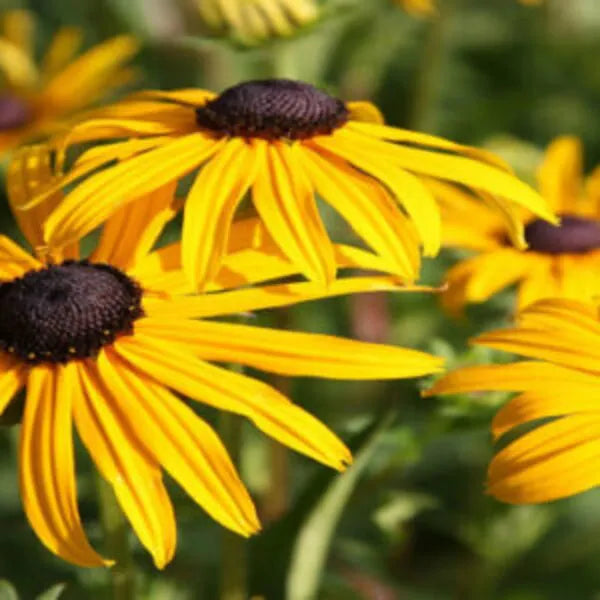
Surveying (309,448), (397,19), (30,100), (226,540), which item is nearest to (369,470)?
(226,540)

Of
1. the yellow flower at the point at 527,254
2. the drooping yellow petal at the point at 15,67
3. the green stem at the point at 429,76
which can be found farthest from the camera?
the drooping yellow petal at the point at 15,67

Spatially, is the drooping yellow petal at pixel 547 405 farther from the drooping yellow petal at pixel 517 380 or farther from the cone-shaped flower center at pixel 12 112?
the cone-shaped flower center at pixel 12 112

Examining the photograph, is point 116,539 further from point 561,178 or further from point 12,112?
point 12,112

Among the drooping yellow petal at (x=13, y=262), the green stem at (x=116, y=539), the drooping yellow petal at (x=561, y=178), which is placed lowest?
the green stem at (x=116, y=539)

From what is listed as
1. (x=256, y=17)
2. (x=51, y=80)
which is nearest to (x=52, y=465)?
(x=256, y=17)

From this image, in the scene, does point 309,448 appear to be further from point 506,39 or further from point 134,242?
point 506,39

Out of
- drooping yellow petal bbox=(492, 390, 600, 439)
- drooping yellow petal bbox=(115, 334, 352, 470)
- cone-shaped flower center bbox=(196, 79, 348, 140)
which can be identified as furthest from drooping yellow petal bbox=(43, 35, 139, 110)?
drooping yellow petal bbox=(492, 390, 600, 439)

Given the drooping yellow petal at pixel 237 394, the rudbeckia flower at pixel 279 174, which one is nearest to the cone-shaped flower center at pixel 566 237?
the rudbeckia flower at pixel 279 174

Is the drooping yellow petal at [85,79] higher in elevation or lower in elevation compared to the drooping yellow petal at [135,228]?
higher

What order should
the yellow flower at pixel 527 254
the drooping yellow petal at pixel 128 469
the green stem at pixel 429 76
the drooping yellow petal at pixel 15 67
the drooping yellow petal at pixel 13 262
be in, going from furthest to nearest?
the drooping yellow petal at pixel 15 67, the green stem at pixel 429 76, the yellow flower at pixel 527 254, the drooping yellow petal at pixel 13 262, the drooping yellow petal at pixel 128 469
